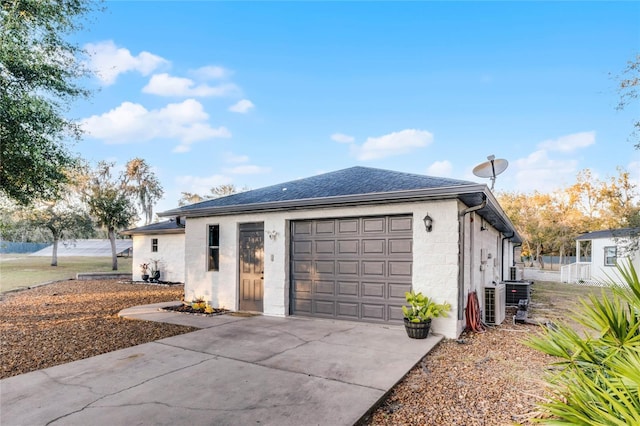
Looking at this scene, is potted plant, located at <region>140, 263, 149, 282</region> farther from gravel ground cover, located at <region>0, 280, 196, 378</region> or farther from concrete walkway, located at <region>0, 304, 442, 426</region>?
concrete walkway, located at <region>0, 304, 442, 426</region>

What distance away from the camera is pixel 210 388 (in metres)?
3.99

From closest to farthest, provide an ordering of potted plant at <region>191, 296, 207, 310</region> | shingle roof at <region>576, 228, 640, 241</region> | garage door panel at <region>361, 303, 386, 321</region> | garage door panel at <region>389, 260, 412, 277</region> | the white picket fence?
garage door panel at <region>389, 260, 412, 277</region> < garage door panel at <region>361, 303, 386, 321</region> < potted plant at <region>191, 296, 207, 310</region> < shingle roof at <region>576, 228, 640, 241</region> < the white picket fence

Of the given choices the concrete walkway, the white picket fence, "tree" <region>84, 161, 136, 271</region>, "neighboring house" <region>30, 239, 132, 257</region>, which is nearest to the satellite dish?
the concrete walkway

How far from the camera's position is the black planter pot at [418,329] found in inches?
241

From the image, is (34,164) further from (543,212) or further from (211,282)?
(543,212)

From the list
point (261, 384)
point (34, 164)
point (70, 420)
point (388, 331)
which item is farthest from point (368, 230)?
point (34, 164)

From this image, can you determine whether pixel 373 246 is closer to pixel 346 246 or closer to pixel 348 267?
pixel 346 246

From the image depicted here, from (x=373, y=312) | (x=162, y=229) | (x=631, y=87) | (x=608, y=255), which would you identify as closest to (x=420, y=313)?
(x=373, y=312)

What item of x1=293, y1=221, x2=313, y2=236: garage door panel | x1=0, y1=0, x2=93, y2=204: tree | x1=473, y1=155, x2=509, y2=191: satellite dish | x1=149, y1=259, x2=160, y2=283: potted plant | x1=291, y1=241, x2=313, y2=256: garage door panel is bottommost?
x1=149, y1=259, x2=160, y2=283: potted plant

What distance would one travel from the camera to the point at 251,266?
901 cm

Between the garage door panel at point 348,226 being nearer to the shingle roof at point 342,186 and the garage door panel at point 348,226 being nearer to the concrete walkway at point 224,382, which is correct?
the shingle roof at point 342,186

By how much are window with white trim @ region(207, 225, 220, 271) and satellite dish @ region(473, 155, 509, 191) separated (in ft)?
22.4

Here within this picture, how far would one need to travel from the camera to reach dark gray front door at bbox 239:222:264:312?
29.0ft

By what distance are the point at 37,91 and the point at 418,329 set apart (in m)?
9.12
